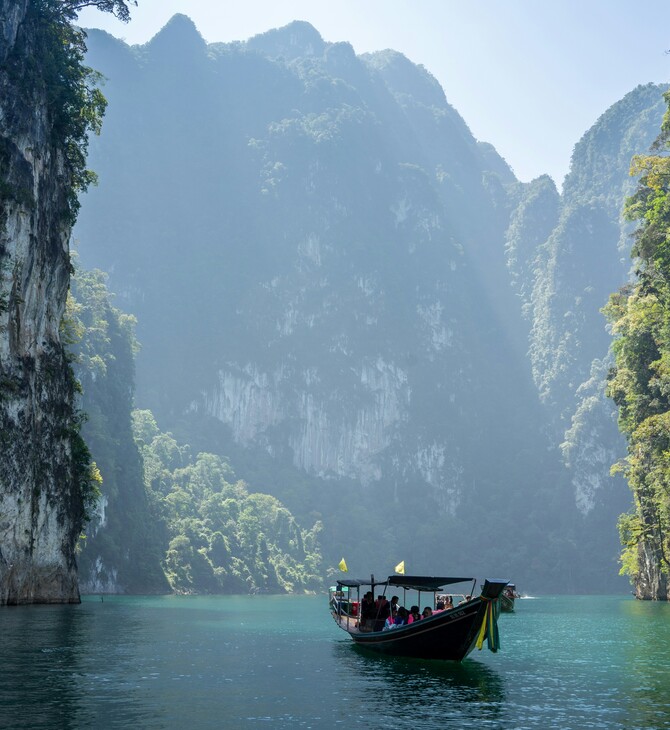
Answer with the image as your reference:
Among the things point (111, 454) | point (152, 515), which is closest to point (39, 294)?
point (111, 454)

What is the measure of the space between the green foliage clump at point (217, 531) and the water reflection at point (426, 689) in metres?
86.5

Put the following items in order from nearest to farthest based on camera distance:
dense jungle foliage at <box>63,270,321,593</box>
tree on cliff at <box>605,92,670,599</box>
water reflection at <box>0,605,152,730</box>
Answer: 1. water reflection at <box>0,605,152,730</box>
2. tree on cliff at <box>605,92,670,599</box>
3. dense jungle foliage at <box>63,270,321,593</box>

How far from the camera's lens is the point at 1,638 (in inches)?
1158

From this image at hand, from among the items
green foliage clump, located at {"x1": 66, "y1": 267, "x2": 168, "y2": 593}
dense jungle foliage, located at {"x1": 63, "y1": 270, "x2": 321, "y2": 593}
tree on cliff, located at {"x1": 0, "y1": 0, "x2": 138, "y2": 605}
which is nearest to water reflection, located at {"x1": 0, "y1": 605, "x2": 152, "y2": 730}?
tree on cliff, located at {"x1": 0, "y1": 0, "x2": 138, "y2": 605}

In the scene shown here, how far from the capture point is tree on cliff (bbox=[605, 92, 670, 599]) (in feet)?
175

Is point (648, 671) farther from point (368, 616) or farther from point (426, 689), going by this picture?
point (368, 616)

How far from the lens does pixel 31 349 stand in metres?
49.2

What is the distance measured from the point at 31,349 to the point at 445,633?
1246 inches

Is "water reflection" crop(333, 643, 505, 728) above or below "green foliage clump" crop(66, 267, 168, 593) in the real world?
below

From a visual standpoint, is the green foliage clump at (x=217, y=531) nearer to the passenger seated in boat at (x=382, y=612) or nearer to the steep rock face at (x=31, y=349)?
the steep rock face at (x=31, y=349)

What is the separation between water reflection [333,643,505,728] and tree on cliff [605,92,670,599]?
2903cm

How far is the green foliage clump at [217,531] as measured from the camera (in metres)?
117

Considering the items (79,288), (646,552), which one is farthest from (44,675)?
(79,288)

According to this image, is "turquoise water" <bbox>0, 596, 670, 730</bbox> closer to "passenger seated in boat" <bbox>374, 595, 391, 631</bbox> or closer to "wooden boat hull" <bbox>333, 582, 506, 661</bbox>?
"wooden boat hull" <bbox>333, 582, 506, 661</bbox>
